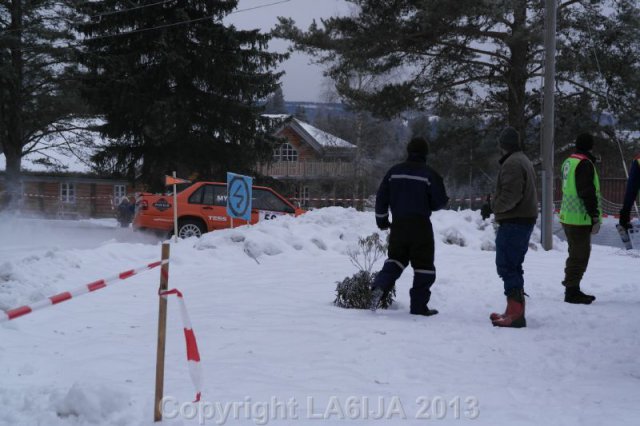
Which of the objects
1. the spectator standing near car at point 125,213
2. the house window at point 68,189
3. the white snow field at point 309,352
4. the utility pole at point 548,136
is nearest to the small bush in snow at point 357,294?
the white snow field at point 309,352

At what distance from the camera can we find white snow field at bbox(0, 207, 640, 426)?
3.77 metres

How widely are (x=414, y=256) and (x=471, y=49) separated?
51.3ft

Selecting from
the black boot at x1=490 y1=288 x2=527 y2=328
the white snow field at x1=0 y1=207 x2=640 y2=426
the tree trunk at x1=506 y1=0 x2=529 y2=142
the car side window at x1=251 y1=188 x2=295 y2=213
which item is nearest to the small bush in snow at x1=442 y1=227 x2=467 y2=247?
the car side window at x1=251 y1=188 x2=295 y2=213

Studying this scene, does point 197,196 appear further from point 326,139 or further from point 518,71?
point 326,139

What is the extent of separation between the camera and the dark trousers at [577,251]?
24.1ft

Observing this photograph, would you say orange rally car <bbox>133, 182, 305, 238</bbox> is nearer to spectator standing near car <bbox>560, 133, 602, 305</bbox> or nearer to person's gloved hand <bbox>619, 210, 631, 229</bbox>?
spectator standing near car <bbox>560, 133, 602, 305</bbox>

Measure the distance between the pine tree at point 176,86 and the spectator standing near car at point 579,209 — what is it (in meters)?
20.0

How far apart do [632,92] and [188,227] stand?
45.1 feet

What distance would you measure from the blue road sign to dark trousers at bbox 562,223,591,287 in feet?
21.1

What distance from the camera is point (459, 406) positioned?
3961 mm

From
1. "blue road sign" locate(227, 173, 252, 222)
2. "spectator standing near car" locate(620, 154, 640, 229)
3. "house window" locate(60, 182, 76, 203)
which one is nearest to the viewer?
"spectator standing near car" locate(620, 154, 640, 229)

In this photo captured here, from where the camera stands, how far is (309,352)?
5.15 m

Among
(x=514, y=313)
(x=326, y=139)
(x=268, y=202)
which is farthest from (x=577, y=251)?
(x=326, y=139)

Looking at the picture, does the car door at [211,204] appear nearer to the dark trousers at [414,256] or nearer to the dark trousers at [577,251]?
the dark trousers at [414,256]
